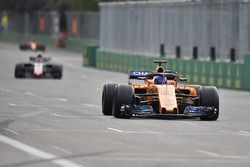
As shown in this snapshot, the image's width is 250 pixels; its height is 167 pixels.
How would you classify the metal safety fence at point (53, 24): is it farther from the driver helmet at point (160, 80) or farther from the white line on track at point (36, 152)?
the white line on track at point (36, 152)

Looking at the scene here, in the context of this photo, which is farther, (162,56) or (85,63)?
(85,63)

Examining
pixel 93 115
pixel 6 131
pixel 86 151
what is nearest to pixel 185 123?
pixel 93 115

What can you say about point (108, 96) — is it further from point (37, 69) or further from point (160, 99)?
point (37, 69)

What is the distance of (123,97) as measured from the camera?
22500mm

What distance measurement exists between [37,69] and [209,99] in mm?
21742

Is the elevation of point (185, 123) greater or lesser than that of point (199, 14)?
lesser

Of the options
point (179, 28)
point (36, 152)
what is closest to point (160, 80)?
point (36, 152)

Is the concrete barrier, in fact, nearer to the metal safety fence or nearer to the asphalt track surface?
the metal safety fence

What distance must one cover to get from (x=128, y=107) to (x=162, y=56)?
27.1 m

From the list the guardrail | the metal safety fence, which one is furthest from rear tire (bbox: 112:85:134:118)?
the metal safety fence

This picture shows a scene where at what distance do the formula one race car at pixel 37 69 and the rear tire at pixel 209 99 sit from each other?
67.3 ft

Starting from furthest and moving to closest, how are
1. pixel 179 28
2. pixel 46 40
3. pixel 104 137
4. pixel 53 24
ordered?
pixel 46 40 → pixel 53 24 → pixel 179 28 → pixel 104 137

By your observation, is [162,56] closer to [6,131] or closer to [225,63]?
[225,63]

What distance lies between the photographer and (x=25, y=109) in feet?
85.5
